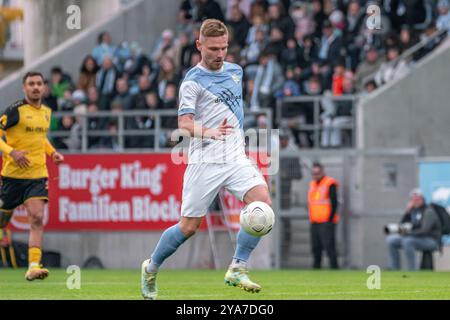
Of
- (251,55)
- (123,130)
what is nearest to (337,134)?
(251,55)

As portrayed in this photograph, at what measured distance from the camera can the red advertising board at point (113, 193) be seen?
2539 centimetres

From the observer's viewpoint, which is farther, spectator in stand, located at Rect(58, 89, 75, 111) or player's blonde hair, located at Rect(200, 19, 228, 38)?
spectator in stand, located at Rect(58, 89, 75, 111)

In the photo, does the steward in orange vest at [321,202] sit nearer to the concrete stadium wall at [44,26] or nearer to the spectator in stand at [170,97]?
the spectator in stand at [170,97]

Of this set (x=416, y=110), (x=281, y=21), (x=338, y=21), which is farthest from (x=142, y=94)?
(x=416, y=110)

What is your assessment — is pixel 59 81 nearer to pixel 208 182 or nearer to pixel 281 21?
pixel 281 21

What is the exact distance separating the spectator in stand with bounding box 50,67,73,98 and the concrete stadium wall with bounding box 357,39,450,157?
6.85 m

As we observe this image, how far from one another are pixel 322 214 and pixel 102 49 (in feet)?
24.5

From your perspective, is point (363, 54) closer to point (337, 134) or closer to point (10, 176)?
point (337, 134)

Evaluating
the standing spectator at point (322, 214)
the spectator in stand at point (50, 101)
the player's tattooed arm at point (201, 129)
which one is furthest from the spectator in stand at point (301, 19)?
the player's tattooed arm at point (201, 129)

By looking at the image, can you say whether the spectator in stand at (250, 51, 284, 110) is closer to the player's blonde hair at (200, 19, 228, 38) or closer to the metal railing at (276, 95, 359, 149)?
the metal railing at (276, 95, 359, 149)

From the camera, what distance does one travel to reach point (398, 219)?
2559 centimetres

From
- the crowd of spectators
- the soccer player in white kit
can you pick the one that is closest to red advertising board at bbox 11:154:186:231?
the crowd of spectators

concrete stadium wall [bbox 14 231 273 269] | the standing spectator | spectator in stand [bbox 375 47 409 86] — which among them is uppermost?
spectator in stand [bbox 375 47 409 86]

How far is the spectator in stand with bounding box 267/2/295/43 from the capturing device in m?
27.5
